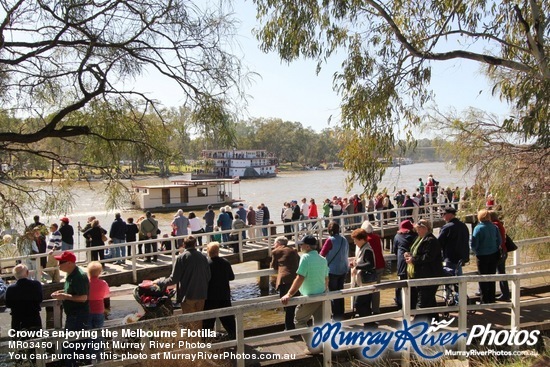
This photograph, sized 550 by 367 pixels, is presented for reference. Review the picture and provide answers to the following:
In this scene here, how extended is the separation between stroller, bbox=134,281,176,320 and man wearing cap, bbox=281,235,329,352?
189 cm

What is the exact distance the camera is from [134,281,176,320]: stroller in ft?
23.4

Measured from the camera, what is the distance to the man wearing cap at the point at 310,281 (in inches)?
246

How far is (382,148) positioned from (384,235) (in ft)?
37.2

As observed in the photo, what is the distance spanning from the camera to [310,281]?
6258mm

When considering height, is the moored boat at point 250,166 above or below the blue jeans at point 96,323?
above

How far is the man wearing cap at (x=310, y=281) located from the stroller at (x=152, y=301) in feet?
6.19

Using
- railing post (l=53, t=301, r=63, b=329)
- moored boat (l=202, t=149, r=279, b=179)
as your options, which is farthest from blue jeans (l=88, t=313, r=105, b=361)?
moored boat (l=202, t=149, r=279, b=179)

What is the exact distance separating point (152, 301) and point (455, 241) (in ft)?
14.6

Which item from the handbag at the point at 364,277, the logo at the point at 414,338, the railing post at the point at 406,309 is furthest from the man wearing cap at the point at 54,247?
the railing post at the point at 406,309

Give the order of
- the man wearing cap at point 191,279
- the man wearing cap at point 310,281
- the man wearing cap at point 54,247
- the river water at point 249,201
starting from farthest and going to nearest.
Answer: the man wearing cap at point 54,247, the river water at point 249,201, the man wearing cap at point 191,279, the man wearing cap at point 310,281

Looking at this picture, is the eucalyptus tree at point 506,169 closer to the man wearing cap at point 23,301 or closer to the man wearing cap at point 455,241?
the man wearing cap at point 455,241

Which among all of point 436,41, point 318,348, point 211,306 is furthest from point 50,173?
point 436,41

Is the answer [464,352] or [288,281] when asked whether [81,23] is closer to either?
[288,281]

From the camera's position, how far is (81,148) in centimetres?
739
